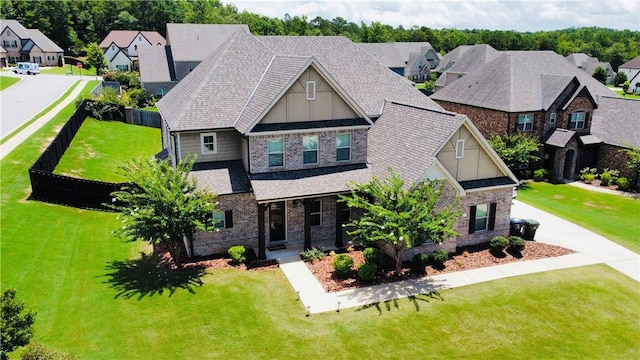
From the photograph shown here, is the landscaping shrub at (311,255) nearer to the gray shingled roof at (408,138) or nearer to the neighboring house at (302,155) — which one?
the neighboring house at (302,155)

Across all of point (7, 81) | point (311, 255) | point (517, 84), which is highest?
point (7, 81)

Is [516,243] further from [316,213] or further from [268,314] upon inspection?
[268,314]

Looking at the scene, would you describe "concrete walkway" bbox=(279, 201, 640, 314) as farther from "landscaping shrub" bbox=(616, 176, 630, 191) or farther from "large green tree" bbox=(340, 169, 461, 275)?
"landscaping shrub" bbox=(616, 176, 630, 191)

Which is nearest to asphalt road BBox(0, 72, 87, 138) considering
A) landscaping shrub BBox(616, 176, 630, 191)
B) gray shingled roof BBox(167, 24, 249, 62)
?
gray shingled roof BBox(167, 24, 249, 62)

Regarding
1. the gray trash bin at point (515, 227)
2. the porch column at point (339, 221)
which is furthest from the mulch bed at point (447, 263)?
the porch column at point (339, 221)

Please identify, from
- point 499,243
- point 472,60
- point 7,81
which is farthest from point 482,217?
point 7,81

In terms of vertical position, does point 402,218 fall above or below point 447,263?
above
